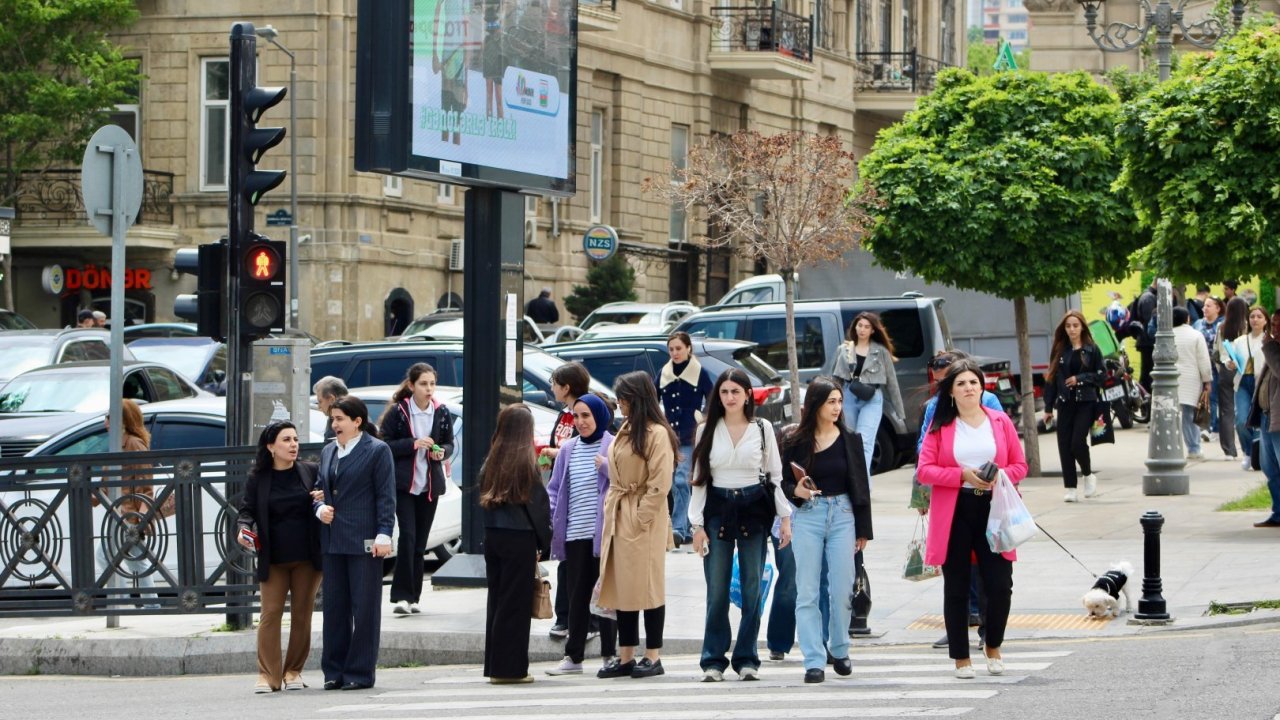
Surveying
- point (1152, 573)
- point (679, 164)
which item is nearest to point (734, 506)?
point (1152, 573)

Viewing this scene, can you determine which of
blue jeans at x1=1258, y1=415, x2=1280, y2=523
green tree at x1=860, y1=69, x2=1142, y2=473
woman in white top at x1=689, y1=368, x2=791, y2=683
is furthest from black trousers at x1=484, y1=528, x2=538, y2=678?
green tree at x1=860, y1=69, x2=1142, y2=473

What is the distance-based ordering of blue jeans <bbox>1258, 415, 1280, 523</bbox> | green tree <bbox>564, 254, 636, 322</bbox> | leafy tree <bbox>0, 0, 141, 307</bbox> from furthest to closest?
green tree <bbox>564, 254, 636, 322</bbox>, leafy tree <bbox>0, 0, 141, 307</bbox>, blue jeans <bbox>1258, 415, 1280, 523</bbox>

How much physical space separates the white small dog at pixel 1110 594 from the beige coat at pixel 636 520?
10.8 feet

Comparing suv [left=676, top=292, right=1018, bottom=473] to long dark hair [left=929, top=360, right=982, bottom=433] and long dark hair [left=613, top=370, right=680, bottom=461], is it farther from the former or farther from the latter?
long dark hair [left=929, top=360, right=982, bottom=433]

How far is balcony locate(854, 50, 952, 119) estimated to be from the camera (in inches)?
2240

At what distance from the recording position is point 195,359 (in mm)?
24562

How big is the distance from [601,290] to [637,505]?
101 ft

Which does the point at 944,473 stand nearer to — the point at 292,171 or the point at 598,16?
the point at 292,171

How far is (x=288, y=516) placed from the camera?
11.6 meters

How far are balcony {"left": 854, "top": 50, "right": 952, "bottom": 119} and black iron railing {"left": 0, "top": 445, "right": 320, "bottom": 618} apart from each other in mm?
44674

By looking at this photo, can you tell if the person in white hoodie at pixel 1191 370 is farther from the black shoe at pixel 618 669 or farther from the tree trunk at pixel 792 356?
the black shoe at pixel 618 669

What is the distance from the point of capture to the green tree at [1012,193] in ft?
73.3

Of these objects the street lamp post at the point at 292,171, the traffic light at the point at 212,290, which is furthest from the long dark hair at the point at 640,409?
the street lamp post at the point at 292,171

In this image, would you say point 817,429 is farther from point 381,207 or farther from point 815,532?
point 381,207
